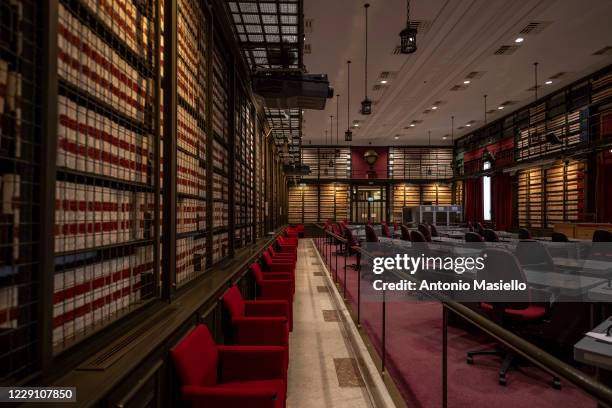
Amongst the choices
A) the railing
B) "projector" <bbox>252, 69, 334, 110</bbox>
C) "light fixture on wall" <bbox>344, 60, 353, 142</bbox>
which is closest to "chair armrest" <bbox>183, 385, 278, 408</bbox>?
the railing

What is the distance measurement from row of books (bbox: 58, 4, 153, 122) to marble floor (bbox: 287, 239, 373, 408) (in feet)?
7.11

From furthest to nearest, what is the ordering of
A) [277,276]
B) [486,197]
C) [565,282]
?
[486,197] < [277,276] < [565,282]

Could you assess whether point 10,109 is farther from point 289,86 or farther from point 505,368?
point 289,86

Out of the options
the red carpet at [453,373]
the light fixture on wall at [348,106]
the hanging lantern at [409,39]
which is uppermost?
the light fixture on wall at [348,106]

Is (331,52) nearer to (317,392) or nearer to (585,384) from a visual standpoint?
(317,392)

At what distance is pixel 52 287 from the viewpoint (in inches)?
43.6

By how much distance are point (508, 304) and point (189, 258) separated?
Result: 2.66 metres

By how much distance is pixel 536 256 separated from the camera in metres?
3.69

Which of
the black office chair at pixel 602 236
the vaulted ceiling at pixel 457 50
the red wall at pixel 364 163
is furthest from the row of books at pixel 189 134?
the red wall at pixel 364 163

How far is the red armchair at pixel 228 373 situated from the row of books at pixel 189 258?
678mm

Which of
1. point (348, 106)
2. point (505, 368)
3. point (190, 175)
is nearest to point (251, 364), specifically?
point (190, 175)

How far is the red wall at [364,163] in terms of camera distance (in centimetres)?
1869

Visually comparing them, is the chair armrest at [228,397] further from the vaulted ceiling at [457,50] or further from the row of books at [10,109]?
the vaulted ceiling at [457,50]

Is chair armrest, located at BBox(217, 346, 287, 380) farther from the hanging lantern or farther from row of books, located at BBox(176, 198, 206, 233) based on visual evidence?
the hanging lantern
